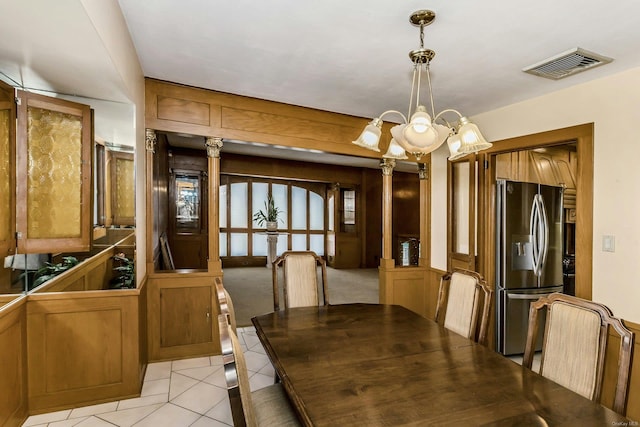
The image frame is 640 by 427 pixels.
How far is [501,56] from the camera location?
2.28 metres

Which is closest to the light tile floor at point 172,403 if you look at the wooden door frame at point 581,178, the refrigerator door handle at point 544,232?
the wooden door frame at point 581,178

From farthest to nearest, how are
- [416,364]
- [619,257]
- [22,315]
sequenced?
[619,257], [22,315], [416,364]

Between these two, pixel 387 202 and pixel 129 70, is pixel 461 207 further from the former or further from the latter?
pixel 129 70

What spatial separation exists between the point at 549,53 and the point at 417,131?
1374mm

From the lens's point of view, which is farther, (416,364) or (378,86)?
(378,86)

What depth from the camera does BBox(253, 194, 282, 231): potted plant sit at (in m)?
8.12

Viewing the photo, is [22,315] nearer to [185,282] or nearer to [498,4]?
[185,282]

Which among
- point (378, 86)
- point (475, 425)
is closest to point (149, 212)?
point (378, 86)

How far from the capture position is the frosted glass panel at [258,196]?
8234 millimetres

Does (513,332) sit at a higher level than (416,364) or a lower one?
lower

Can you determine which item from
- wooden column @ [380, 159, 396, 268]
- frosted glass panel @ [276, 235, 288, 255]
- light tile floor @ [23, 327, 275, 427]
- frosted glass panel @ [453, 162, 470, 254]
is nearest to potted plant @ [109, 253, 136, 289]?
light tile floor @ [23, 327, 275, 427]

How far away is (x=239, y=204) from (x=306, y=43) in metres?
6.32

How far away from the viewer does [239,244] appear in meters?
8.13

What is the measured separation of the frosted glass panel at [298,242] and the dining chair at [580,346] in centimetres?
718
